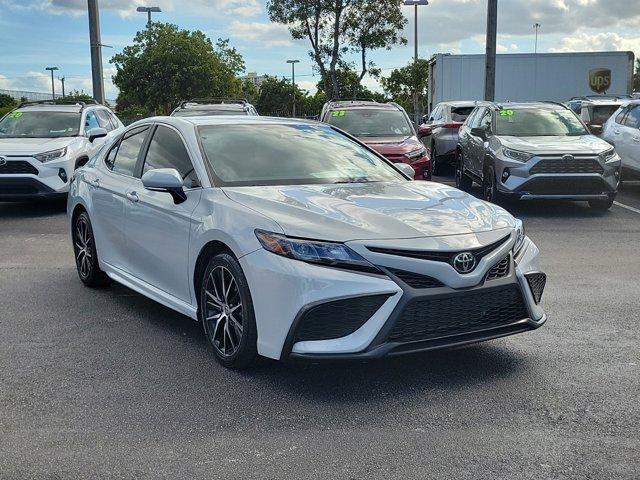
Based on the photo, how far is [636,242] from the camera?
9.27 metres

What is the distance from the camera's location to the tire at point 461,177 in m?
14.5

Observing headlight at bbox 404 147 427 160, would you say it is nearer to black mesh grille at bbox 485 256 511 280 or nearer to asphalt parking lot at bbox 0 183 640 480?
asphalt parking lot at bbox 0 183 640 480

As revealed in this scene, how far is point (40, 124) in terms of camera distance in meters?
13.0

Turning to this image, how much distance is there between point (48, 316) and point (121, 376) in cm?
166

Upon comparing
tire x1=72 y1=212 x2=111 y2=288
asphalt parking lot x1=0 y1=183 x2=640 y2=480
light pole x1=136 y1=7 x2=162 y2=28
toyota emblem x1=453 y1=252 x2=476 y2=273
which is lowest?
asphalt parking lot x1=0 y1=183 x2=640 y2=480

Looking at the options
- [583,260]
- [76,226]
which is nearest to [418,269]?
[76,226]

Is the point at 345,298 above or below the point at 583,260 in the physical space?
above

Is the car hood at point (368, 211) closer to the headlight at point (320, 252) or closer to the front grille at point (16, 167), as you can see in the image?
the headlight at point (320, 252)

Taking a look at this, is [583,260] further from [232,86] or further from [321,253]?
[232,86]

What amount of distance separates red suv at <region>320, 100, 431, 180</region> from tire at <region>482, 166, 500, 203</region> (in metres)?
0.86

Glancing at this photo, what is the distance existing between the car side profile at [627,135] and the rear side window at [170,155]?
9401 mm

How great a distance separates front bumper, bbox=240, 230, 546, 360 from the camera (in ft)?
13.3

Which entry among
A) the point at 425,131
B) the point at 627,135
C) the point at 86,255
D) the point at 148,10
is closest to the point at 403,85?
the point at 148,10

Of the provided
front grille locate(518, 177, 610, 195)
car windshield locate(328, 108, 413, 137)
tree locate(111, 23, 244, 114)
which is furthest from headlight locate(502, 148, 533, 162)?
tree locate(111, 23, 244, 114)
